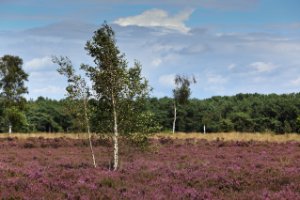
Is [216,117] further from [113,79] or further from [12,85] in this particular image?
[113,79]

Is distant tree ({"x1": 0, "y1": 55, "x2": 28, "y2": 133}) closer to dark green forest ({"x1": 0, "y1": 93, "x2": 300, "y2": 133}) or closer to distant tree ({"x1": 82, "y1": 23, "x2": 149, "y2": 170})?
dark green forest ({"x1": 0, "y1": 93, "x2": 300, "y2": 133})

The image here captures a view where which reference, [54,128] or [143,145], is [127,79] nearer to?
[143,145]

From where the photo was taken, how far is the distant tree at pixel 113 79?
21.2m

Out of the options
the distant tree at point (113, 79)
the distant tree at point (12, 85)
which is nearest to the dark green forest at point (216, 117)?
the distant tree at point (12, 85)

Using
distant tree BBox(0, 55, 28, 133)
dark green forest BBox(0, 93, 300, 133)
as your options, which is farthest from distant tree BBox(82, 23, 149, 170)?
dark green forest BBox(0, 93, 300, 133)

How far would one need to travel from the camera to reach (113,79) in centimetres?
2106

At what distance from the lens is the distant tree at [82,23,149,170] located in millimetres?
21188

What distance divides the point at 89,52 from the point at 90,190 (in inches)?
320

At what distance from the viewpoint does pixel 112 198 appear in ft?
46.3

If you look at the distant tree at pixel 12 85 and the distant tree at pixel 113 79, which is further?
the distant tree at pixel 12 85

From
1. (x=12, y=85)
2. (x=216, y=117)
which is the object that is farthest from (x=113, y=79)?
(x=216, y=117)

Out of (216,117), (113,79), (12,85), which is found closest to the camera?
(113,79)

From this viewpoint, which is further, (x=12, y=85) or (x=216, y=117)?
(x=216, y=117)

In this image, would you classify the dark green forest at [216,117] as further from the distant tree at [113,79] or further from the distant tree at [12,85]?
the distant tree at [113,79]
